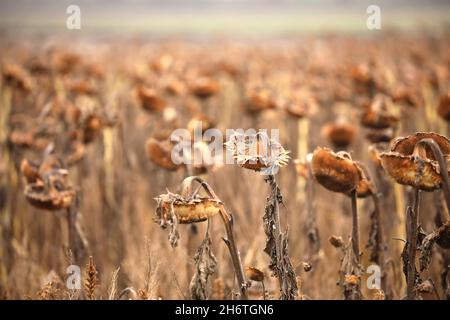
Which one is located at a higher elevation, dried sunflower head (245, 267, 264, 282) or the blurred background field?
the blurred background field

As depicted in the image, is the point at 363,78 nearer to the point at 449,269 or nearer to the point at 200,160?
the point at 200,160

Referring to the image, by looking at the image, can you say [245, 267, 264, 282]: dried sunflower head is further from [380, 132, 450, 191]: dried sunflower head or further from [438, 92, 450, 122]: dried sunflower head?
[438, 92, 450, 122]: dried sunflower head

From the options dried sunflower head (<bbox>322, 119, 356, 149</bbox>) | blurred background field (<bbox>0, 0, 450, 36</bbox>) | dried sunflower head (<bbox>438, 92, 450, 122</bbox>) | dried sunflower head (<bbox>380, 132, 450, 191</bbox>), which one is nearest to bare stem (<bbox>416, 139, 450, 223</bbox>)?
dried sunflower head (<bbox>380, 132, 450, 191</bbox>)

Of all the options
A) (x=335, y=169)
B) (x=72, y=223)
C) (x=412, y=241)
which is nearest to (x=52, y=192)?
(x=72, y=223)

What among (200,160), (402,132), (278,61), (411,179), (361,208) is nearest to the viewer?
(411,179)

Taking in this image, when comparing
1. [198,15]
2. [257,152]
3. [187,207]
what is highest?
[198,15]

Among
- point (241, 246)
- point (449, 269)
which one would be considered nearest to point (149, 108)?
point (241, 246)

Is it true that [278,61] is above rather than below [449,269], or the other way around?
above

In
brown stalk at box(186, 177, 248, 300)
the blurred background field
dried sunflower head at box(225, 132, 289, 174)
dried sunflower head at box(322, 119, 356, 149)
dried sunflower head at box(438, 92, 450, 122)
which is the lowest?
brown stalk at box(186, 177, 248, 300)

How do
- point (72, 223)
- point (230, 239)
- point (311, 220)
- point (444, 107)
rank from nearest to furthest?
point (230, 239) → point (311, 220) → point (72, 223) → point (444, 107)

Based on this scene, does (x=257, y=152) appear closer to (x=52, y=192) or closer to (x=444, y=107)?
(x=52, y=192)

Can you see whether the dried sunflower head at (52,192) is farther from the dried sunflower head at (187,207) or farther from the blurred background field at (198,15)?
the blurred background field at (198,15)
